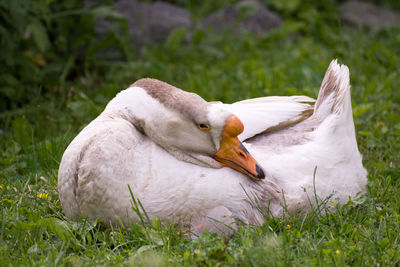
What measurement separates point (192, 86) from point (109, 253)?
11.1 feet

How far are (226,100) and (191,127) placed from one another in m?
2.68

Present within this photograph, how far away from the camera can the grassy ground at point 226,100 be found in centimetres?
299

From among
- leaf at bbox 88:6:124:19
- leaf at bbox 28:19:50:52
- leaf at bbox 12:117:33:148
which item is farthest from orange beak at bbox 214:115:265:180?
leaf at bbox 88:6:124:19

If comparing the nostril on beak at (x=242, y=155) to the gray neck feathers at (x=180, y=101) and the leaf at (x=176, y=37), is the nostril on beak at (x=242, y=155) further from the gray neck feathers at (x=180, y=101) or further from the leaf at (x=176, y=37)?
the leaf at (x=176, y=37)

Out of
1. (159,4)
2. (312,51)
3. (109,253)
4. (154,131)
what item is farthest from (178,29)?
(109,253)

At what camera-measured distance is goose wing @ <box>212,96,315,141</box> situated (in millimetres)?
3824

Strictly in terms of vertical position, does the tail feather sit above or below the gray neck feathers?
below

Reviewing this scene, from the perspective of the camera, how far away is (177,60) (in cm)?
740

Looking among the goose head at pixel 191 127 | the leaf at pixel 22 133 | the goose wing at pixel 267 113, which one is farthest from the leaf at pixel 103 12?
the goose head at pixel 191 127

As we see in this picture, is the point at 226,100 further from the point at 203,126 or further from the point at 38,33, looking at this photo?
the point at 203,126

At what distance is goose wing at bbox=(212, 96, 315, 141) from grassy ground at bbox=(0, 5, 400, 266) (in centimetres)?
72

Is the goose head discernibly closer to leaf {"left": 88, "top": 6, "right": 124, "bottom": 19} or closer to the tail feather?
the tail feather

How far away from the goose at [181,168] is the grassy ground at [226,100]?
13 centimetres

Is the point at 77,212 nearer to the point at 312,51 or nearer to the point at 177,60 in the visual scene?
the point at 177,60
